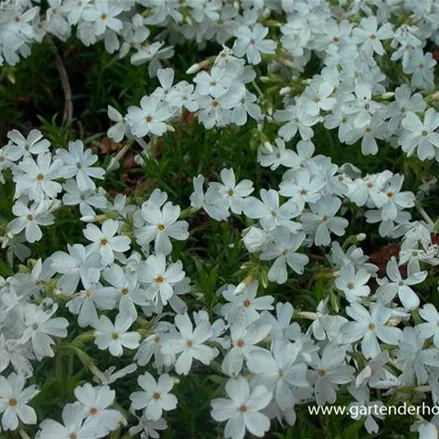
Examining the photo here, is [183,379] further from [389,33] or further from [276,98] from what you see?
[389,33]

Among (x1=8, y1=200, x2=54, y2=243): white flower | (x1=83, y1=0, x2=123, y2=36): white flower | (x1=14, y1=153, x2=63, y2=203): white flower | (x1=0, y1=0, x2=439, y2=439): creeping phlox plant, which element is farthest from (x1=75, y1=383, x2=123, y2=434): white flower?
(x1=83, y1=0, x2=123, y2=36): white flower

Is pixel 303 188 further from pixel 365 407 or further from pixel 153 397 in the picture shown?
pixel 153 397

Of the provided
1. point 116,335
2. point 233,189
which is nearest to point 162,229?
point 233,189

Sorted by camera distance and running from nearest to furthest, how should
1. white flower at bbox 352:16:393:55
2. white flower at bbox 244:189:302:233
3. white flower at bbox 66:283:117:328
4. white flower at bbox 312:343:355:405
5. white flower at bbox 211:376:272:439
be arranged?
1. white flower at bbox 211:376:272:439
2. white flower at bbox 312:343:355:405
3. white flower at bbox 66:283:117:328
4. white flower at bbox 244:189:302:233
5. white flower at bbox 352:16:393:55

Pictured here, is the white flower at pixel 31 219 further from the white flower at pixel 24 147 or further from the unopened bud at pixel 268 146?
the unopened bud at pixel 268 146

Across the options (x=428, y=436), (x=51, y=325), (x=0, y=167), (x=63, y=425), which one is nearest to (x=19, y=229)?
(x=0, y=167)

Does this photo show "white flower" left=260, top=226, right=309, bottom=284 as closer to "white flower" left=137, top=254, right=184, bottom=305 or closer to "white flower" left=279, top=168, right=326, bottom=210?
"white flower" left=279, top=168, right=326, bottom=210
